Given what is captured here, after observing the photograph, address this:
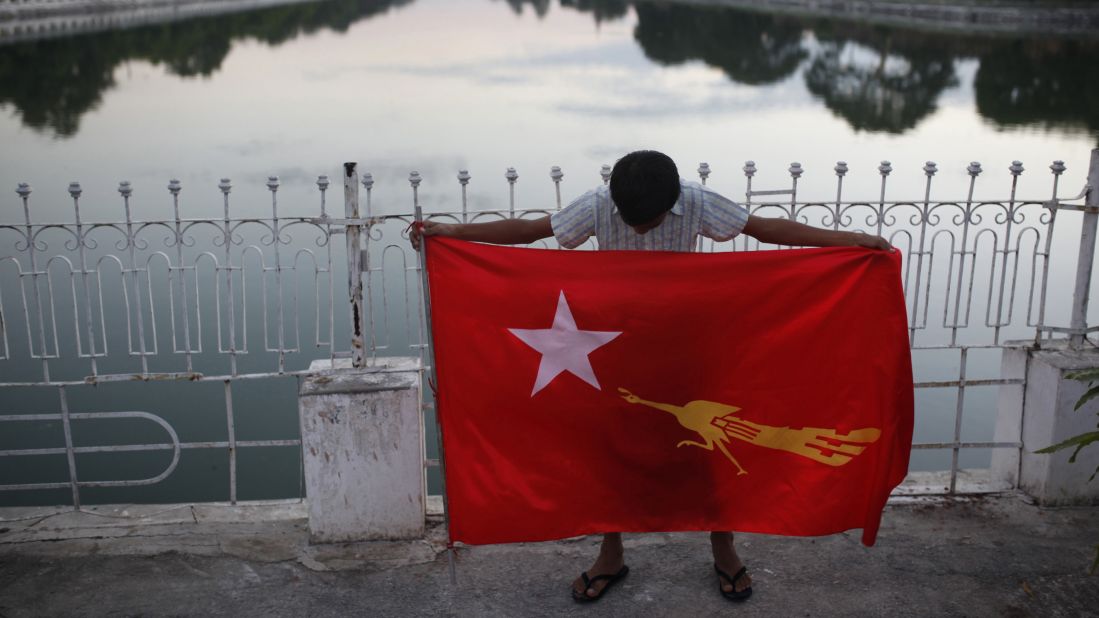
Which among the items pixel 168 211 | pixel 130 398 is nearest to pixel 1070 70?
pixel 168 211

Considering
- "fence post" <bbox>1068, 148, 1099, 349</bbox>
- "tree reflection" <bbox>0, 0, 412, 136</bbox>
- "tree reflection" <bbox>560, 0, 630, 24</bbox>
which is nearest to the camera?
"fence post" <bbox>1068, 148, 1099, 349</bbox>

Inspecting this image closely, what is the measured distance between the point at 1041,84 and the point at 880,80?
5.86m

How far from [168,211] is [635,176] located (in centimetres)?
1188

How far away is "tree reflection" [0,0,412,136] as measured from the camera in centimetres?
2505

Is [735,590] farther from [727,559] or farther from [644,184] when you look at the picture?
[644,184]

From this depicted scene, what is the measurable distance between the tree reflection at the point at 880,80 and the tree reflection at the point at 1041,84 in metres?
1.37

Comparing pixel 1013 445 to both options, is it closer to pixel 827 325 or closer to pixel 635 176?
pixel 827 325

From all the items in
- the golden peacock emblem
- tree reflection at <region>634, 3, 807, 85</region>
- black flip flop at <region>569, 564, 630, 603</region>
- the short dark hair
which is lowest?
black flip flop at <region>569, 564, 630, 603</region>

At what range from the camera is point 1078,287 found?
3994 millimetres

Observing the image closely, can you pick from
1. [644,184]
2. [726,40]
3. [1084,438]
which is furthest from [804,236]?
[726,40]

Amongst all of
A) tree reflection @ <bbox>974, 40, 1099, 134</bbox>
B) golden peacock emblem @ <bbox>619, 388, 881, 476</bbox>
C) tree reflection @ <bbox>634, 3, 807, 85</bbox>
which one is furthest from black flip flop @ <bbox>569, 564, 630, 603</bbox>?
tree reflection @ <bbox>634, 3, 807, 85</bbox>

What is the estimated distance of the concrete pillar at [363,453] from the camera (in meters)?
3.60

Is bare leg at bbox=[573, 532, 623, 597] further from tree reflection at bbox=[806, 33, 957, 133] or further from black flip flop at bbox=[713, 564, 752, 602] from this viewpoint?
tree reflection at bbox=[806, 33, 957, 133]

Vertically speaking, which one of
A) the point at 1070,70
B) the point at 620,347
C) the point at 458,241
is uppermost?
the point at 1070,70
